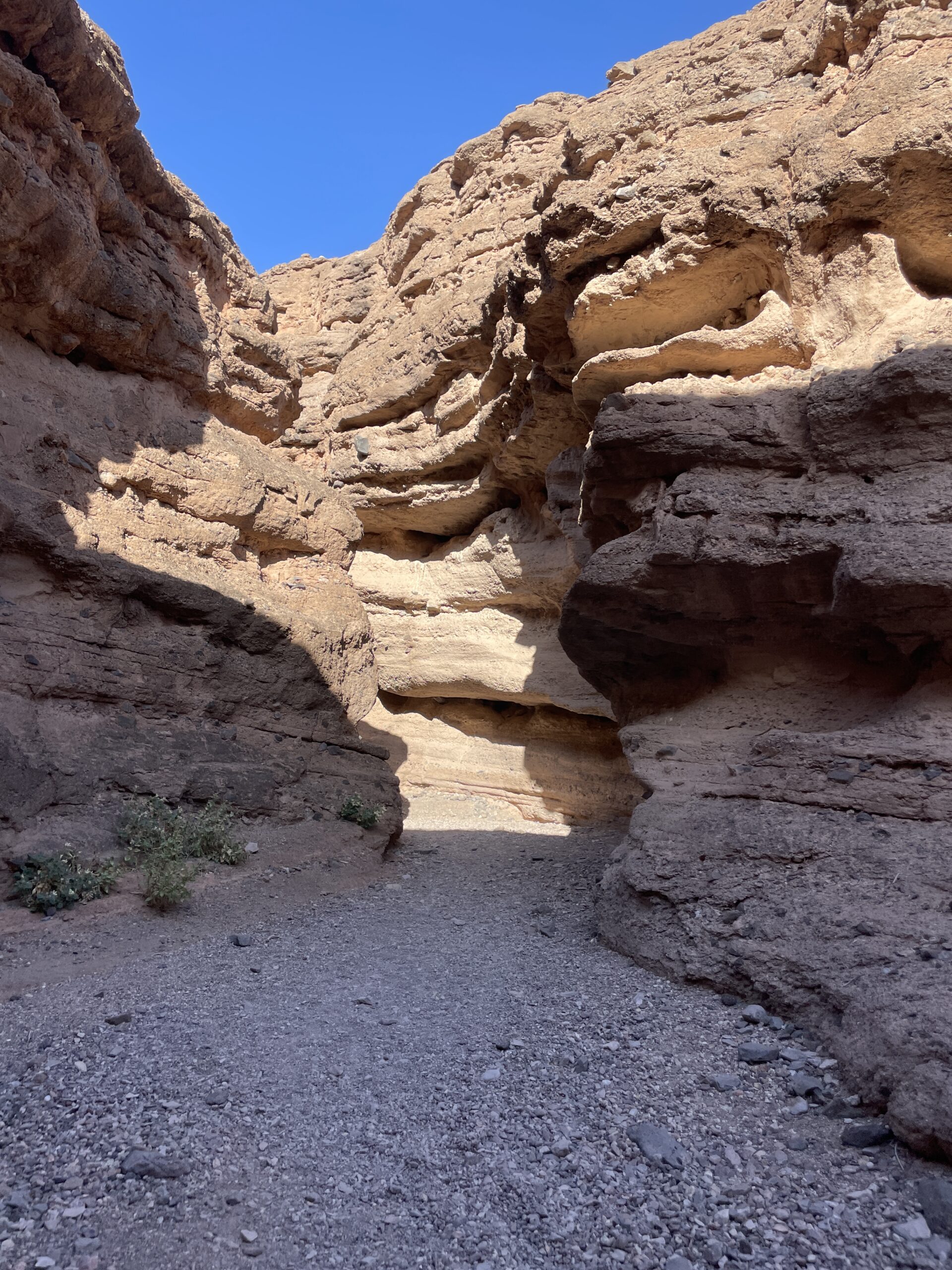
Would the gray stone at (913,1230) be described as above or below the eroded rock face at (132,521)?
below

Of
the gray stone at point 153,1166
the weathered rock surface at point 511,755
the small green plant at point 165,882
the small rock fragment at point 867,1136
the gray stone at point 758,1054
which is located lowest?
the gray stone at point 153,1166

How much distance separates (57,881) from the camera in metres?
4.59

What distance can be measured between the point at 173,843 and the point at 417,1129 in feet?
10.3

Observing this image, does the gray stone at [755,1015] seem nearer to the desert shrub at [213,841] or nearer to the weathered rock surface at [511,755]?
the desert shrub at [213,841]

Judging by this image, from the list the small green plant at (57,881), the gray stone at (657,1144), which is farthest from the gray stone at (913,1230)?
the small green plant at (57,881)

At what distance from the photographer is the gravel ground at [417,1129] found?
220 centimetres

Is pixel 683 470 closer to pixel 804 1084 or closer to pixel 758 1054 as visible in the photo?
pixel 758 1054

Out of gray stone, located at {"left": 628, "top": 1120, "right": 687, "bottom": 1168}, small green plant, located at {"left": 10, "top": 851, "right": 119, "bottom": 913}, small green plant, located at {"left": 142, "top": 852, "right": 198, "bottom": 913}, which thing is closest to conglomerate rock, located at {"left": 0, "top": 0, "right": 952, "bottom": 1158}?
small green plant, located at {"left": 10, "top": 851, "right": 119, "bottom": 913}

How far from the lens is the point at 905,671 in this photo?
205 inches

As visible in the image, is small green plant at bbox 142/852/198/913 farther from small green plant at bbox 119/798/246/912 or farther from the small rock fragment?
the small rock fragment

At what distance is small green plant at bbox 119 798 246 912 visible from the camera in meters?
4.82

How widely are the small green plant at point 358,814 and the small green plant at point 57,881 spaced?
2299mm

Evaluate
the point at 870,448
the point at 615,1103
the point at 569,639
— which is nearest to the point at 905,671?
the point at 870,448

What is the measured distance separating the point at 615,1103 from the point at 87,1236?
5.91 feet
